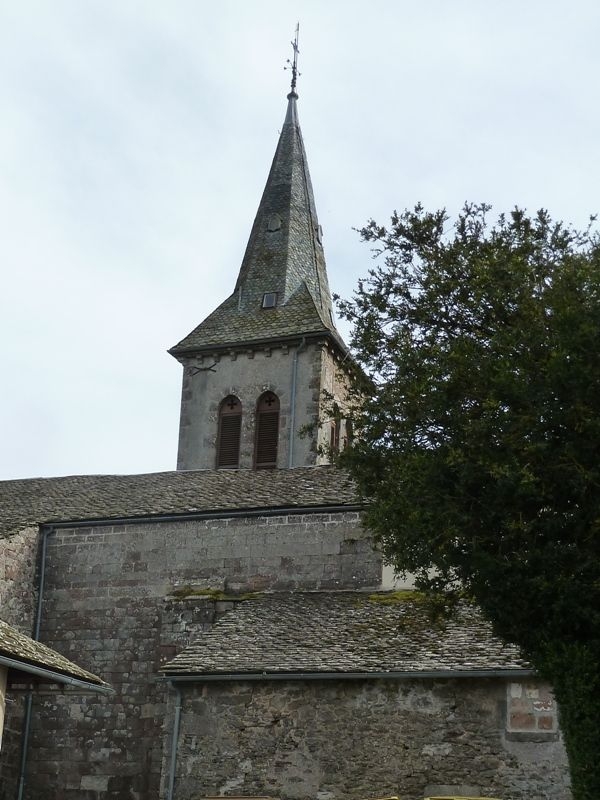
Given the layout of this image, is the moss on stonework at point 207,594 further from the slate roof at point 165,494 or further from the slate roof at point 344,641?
the slate roof at point 165,494

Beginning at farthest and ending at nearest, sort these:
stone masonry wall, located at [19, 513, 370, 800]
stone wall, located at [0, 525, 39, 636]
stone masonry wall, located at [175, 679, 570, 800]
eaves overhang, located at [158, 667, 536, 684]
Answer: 1. stone wall, located at [0, 525, 39, 636]
2. stone masonry wall, located at [19, 513, 370, 800]
3. eaves overhang, located at [158, 667, 536, 684]
4. stone masonry wall, located at [175, 679, 570, 800]

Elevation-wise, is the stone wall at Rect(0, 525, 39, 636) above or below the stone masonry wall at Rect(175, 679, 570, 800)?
above

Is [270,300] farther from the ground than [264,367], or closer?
farther from the ground

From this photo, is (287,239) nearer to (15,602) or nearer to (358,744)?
(15,602)

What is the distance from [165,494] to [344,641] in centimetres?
765

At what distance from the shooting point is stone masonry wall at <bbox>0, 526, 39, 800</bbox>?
2328 cm

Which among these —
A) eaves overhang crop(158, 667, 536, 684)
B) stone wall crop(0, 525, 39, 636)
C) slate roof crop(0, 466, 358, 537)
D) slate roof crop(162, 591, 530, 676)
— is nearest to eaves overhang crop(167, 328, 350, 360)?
slate roof crop(0, 466, 358, 537)

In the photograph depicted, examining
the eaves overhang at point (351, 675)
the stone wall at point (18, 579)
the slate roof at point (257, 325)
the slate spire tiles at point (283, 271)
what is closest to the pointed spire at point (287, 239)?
the slate spire tiles at point (283, 271)

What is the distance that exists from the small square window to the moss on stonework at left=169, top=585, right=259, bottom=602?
12172mm

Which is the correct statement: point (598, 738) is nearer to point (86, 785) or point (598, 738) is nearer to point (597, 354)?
point (597, 354)

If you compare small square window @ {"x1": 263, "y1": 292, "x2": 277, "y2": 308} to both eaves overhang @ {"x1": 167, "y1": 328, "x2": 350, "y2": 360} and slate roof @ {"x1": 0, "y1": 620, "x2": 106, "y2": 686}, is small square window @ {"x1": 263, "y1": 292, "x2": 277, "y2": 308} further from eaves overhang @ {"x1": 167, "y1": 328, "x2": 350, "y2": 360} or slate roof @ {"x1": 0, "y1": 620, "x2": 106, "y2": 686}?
slate roof @ {"x1": 0, "y1": 620, "x2": 106, "y2": 686}

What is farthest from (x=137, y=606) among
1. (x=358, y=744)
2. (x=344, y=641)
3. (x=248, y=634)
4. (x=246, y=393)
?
(x=246, y=393)

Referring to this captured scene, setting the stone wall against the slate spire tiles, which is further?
the slate spire tiles

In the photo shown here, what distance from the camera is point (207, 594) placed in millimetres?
23625
